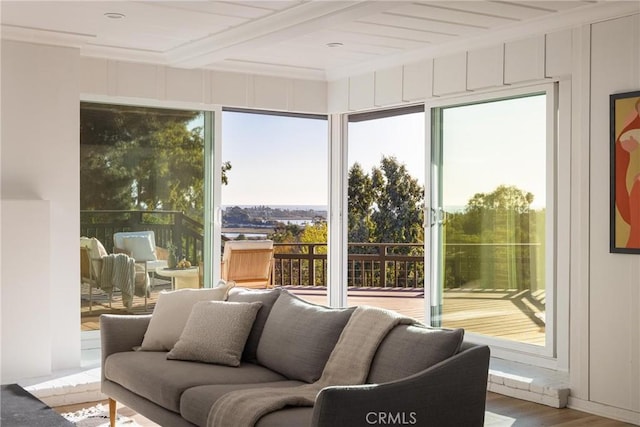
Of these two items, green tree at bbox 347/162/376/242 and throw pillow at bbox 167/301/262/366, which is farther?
green tree at bbox 347/162/376/242

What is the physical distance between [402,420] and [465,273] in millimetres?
3250

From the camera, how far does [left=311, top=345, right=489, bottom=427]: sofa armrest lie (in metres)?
2.88

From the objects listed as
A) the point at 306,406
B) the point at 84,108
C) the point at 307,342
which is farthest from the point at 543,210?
the point at 84,108

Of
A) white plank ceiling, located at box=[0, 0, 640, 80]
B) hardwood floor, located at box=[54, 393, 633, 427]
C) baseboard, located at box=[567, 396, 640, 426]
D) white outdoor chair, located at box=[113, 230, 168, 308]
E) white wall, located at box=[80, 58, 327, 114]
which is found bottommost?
hardwood floor, located at box=[54, 393, 633, 427]

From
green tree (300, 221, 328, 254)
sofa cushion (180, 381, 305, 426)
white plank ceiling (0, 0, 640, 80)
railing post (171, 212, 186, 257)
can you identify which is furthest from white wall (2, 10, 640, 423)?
sofa cushion (180, 381, 305, 426)

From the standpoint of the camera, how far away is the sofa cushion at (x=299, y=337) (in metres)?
3.77

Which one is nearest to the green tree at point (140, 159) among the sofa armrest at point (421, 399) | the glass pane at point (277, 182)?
the glass pane at point (277, 182)

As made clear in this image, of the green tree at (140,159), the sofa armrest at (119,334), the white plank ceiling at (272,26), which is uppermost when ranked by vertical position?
the white plank ceiling at (272,26)

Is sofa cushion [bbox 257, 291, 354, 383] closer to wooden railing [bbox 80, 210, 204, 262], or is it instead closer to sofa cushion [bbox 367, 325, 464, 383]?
sofa cushion [bbox 367, 325, 464, 383]

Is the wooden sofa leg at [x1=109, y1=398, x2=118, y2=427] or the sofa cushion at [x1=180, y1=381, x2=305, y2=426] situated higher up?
the sofa cushion at [x1=180, y1=381, x2=305, y2=426]

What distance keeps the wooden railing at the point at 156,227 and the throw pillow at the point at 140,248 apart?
0.24ft

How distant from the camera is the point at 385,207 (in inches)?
292

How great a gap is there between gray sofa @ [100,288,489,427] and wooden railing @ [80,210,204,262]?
159cm

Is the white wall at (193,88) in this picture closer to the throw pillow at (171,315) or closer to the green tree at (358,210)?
the green tree at (358,210)
